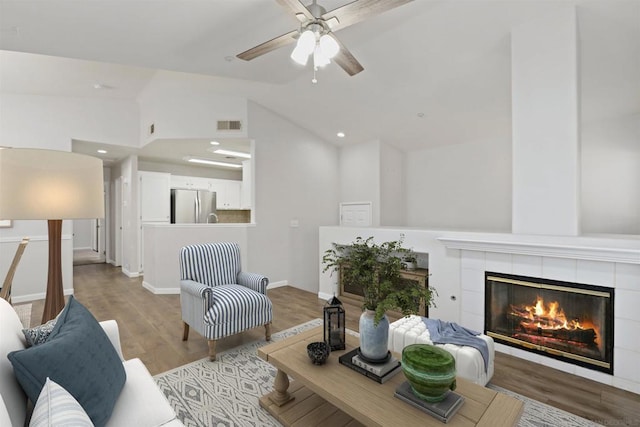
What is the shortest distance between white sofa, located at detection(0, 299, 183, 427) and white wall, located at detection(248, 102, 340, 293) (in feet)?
11.3

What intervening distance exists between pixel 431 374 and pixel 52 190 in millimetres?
2147

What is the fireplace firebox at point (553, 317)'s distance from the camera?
2.35m

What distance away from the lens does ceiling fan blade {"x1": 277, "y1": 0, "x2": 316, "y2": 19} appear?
181cm

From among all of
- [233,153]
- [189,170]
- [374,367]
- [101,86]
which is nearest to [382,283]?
[374,367]

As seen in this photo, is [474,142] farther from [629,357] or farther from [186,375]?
[186,375]

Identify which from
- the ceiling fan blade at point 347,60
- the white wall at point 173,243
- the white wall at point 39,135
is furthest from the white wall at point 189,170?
the ceiling fan blade at point 347,60

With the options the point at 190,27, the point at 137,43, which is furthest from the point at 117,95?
the point at 190,27

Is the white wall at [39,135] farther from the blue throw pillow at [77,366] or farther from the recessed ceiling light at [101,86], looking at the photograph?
the blue throw pillow at [77,366]

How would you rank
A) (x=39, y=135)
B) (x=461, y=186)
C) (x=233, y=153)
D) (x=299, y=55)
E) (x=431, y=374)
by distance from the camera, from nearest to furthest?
1. (x=431, y=374)
2. (x=299, y=55)
3. (x=39, y=135)
4. (x=461, y=186)
5. (x=233, y=153)

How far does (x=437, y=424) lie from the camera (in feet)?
4.17

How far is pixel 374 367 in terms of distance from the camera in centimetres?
161

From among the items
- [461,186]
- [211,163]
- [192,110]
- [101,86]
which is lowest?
[461,186]

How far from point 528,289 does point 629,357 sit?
0.73 m

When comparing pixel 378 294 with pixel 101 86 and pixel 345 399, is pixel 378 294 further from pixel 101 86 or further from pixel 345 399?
pixel 101 86
